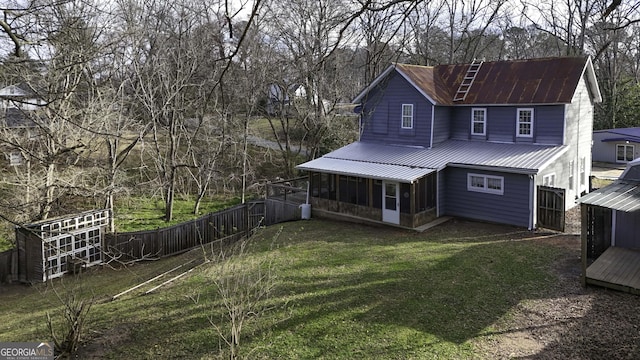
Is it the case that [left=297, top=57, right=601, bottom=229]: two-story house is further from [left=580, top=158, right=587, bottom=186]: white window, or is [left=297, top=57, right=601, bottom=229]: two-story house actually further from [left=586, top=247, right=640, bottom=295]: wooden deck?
[left=586, top=247, right=640, bottom=295]: wooden deck

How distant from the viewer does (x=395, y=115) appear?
2300cm

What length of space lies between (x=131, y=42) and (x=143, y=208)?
8.72 m

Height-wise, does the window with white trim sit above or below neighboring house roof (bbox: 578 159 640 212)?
above

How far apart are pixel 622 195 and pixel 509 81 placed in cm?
996

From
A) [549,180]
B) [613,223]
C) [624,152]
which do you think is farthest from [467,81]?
[624,152]

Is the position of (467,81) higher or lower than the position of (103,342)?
higher

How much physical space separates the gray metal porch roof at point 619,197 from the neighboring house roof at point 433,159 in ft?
11.9

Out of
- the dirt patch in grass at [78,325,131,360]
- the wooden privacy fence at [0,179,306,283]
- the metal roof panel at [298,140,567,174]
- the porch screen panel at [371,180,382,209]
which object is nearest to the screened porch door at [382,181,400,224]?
the porch screen panel at [371,180,382,209]

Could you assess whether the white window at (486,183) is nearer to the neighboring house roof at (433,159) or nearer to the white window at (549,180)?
the neighboring house roof at (433,159)

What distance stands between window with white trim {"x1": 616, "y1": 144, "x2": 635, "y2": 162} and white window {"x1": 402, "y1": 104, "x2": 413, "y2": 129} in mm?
20392

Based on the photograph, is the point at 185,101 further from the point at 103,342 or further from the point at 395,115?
the point at 103,342

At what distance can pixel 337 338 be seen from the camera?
10.6 meters

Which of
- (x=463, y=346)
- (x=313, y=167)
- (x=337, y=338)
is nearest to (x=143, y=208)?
(x=313, y=167)

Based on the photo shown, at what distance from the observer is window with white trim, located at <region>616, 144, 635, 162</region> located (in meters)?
33.9
